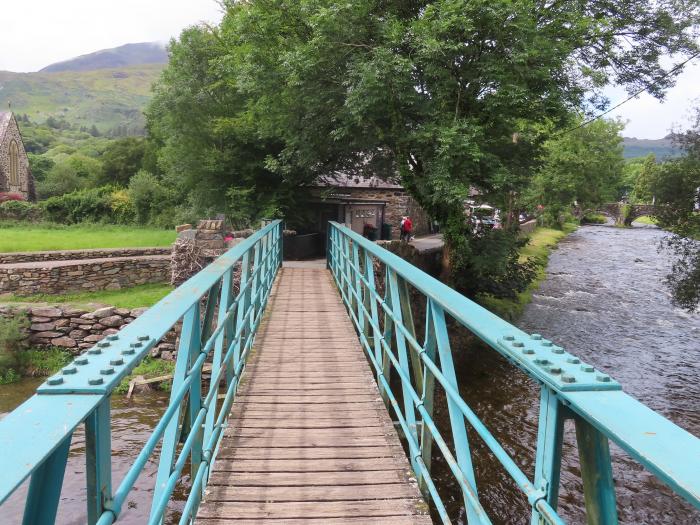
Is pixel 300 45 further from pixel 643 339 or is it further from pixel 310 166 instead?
pixel 643 339

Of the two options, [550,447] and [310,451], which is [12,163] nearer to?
[310,451]

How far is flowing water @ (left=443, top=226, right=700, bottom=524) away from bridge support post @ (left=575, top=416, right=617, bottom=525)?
21.5ft

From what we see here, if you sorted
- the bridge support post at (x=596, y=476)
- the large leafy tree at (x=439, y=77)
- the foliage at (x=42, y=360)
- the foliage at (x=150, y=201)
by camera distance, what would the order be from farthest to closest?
the foliage at (x=150, y=201) < the foliage at (x=42, y=360) < the large leafy tree at (x=439, y=77) < the bridge support post at (x=596, y=476)

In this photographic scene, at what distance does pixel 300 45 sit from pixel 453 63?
11.5 ft

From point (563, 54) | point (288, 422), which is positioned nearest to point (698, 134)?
point (563, 54)

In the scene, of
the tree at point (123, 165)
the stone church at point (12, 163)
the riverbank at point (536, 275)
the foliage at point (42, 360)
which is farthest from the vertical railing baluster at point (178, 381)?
the stone church at point (12, 163)

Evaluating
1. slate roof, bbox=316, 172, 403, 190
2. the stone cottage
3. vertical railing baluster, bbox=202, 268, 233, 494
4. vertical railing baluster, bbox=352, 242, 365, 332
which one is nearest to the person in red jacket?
the stone cottage

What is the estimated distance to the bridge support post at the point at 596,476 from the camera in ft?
3.99

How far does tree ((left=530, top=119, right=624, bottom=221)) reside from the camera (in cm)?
3238

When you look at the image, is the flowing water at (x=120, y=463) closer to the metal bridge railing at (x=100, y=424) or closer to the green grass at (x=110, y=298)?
the green grass at (x=110, y=298)

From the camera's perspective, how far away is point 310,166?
16094mm

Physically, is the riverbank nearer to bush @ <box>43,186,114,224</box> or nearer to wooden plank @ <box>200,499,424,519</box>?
wooden plank @ <box>200,499,424,519</box>

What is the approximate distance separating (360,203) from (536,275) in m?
6.94

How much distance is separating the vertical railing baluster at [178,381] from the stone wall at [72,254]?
57.5 feet
